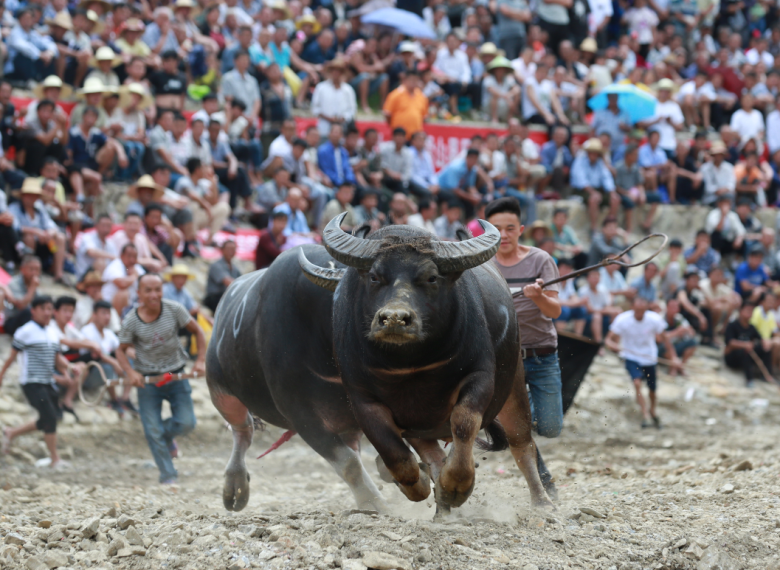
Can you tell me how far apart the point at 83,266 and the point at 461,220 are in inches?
218

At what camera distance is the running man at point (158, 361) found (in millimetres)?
7746

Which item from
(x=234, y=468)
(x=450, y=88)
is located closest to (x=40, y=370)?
(x=234, y=468)

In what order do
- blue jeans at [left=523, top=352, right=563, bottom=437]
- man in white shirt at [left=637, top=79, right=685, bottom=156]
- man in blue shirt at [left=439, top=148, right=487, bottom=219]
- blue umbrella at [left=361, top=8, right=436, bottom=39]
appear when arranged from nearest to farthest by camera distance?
blue jeans at [left=523, top=352, right=563, bottom=437]
man in blue shirt at [left=439, top=148, right=487, bottom=219]
blue umbrella at [left=361, top=8, right=436, bottom=39]
man in white shirt at [left=637, top=79, right=685, bottom=156]

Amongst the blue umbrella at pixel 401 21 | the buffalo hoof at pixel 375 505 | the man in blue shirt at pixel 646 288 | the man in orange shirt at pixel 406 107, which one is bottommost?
the man in blue shirt at pixel 646 288

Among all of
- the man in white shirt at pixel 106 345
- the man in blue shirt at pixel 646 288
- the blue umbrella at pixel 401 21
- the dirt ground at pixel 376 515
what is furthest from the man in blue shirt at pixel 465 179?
the man in white shirt at pixel 106 345

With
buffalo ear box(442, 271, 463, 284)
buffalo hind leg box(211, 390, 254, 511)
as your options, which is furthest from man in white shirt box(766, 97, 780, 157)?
buffalo ear box(442, 271, 463, 284)

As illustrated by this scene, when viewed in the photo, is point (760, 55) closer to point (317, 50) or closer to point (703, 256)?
point (703, 256)

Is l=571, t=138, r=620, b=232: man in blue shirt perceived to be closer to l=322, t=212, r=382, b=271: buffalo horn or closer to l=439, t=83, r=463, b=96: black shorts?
l=439, t=83, r=463, b=96: black shorts

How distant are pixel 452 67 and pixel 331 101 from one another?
10.8 ft

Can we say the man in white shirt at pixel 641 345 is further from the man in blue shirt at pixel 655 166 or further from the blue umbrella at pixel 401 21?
the blue umbrella at pixel 401 21

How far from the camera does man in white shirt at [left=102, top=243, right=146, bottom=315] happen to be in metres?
9.63

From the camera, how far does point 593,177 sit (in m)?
15.0

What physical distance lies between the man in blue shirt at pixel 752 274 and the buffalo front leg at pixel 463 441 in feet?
35.5

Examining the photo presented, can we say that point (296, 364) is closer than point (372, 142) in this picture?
Yes
